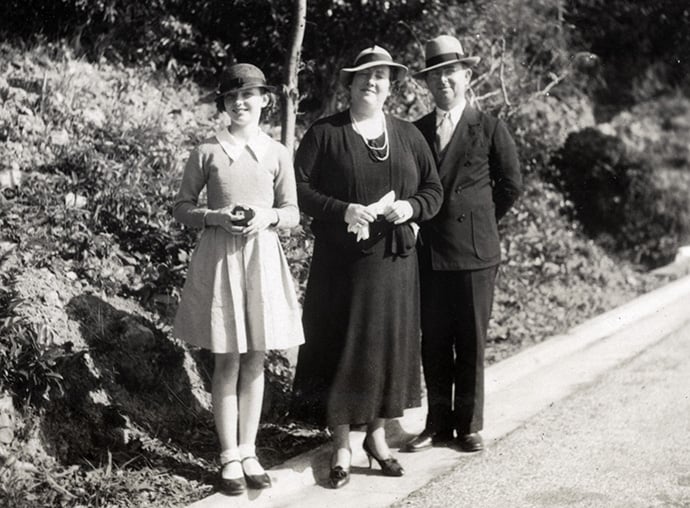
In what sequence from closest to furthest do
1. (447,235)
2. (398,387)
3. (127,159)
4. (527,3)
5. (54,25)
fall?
(398,387) < (447,235) < (127,159) < (54,25) < (527,3)

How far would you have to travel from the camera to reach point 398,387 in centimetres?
464

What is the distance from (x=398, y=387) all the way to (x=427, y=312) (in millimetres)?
639

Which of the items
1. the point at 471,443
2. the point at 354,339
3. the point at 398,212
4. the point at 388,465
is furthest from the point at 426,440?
the point at 398,212

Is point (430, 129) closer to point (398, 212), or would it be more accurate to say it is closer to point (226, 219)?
point (398, 212)

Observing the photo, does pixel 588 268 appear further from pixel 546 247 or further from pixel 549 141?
pixel 549 141

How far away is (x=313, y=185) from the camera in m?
4.62

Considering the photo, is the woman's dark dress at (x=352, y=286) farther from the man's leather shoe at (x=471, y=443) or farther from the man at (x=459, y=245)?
the man's leather shoe at (x=471, y=443)

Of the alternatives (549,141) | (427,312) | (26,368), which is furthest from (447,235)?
(549,141)

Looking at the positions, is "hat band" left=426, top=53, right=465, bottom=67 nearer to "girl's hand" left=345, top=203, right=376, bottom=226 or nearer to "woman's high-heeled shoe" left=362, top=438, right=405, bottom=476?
"girl's hand" left=345, top=203, right=376, bottom=226

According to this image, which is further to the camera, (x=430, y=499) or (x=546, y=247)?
(x=546, y=247)

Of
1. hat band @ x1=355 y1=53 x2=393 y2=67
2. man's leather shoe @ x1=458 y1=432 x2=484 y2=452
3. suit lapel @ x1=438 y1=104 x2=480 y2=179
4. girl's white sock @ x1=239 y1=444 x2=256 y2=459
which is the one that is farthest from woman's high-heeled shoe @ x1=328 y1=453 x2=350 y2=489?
hat band @ x1=355 y1=53 x2=393 y2=67

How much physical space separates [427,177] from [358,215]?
0.56 m

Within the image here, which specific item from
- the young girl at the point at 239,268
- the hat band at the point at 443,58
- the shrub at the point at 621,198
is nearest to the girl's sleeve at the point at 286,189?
the young girl at the point at 239,268

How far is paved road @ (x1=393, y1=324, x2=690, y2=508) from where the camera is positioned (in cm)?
439
